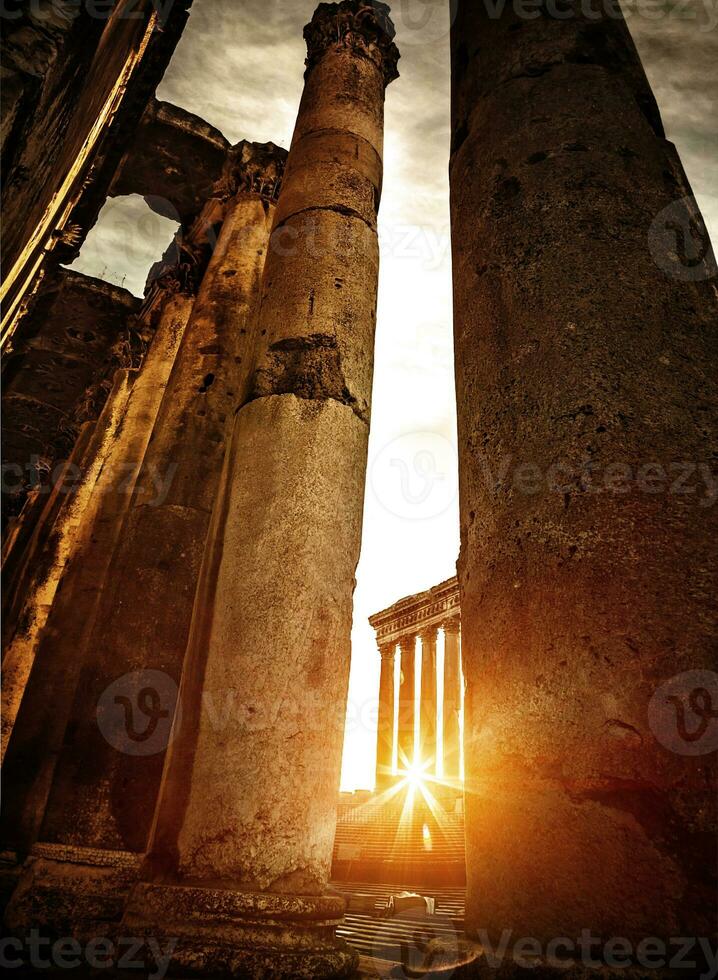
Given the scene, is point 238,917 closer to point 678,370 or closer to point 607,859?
point 607,859

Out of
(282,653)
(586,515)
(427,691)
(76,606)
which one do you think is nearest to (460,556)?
(586,515)

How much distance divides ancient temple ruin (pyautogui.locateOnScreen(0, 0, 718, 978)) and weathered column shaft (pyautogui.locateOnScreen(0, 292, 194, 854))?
0.05 meters

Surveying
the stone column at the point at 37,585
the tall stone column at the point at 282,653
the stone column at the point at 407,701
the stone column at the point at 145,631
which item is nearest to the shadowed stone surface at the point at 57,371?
the stone column at the point at 37,585

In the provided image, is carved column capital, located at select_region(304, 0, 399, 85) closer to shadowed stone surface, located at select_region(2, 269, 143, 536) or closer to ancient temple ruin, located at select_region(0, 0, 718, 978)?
ancient temple ruin, located at select_region(0, 0, 718, 978)

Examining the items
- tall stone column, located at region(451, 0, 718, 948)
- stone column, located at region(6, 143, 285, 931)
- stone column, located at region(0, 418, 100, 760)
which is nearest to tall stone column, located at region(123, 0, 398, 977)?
stone column, located at region(6, 143, 285, 931)

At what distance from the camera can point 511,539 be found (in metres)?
2.17

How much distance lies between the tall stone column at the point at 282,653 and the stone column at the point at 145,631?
0.55 meters

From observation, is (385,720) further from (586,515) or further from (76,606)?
(586,515)

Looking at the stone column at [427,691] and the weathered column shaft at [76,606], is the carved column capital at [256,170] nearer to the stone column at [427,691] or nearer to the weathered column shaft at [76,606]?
the weathered column shaft at [76,606]

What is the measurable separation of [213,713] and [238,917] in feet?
2.74

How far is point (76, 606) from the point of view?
6.73m

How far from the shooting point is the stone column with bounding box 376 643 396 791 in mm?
23562

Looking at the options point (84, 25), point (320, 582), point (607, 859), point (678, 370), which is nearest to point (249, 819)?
point (320, 582)

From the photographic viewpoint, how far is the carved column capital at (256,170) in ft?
24.1
